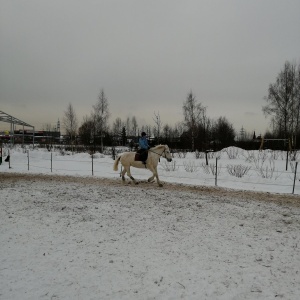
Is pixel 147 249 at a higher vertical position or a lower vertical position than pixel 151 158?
lower

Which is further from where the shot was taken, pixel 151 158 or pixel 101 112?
pixel 101 112

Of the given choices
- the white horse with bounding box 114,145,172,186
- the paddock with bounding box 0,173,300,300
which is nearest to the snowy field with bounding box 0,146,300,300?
the paddock with bounding box 0,173,300,300

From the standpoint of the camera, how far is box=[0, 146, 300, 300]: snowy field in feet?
12.2

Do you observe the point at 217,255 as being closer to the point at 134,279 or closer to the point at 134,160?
the point at 134,279

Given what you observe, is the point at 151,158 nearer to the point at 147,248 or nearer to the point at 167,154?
the point at 167,154

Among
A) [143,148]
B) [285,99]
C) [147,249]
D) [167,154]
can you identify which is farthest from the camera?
[285,99]

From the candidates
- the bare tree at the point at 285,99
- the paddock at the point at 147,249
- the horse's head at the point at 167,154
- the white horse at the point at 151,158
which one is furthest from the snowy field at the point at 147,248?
the bare tree at the point at 285,99

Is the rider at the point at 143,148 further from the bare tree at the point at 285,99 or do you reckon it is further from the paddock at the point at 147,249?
the bare tree at the point at 285,99

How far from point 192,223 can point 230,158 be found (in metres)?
17.5

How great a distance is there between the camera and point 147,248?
4961mm

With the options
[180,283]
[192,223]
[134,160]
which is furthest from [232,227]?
[134,160]

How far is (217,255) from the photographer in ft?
15.5

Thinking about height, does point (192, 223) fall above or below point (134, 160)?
below

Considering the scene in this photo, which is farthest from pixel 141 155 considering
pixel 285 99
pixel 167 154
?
pixel 285 99
